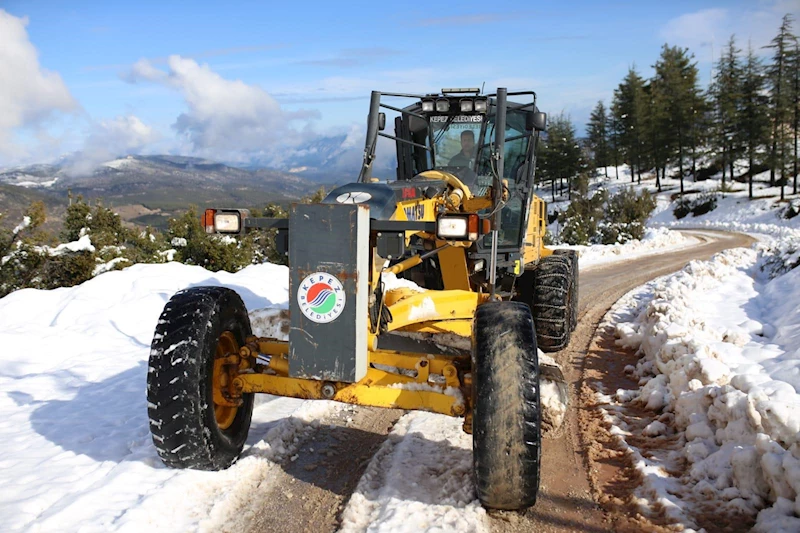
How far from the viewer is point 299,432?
5.22m

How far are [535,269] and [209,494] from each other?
514 cm

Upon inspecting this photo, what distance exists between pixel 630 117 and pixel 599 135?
8878 millimetres

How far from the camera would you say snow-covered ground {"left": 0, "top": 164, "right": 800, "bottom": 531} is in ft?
12.5

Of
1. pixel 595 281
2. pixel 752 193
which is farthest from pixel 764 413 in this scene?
pixel 752 193

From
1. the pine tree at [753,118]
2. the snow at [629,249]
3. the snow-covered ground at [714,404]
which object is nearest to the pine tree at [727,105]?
the pine tree at [753,118]

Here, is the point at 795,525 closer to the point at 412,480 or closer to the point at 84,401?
the point at 412,480

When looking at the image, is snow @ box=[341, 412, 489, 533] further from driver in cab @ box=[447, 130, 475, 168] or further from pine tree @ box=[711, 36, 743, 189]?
pine tree @ box=[711, 36, 743, 189]

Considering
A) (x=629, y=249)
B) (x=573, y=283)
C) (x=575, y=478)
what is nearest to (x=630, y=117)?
(x=629, y=249)

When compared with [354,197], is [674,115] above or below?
above

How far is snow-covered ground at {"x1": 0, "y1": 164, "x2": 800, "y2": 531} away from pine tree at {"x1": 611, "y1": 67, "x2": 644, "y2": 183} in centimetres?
5387

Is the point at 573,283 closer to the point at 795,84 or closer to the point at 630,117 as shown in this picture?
the point at 795,84

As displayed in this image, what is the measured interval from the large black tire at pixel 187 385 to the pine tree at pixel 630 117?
2348 inches

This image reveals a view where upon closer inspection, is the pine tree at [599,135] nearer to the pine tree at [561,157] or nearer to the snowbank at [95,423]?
the pine tree at [561,157]

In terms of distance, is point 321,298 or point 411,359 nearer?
point 321,298
